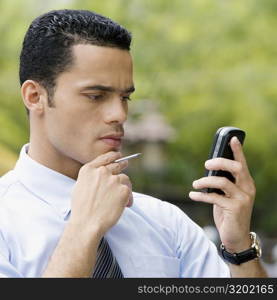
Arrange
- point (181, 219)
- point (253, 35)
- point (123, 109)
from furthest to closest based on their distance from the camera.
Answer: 1. point (253, 35)
2. point (181, 219)
3. point (123, 109)

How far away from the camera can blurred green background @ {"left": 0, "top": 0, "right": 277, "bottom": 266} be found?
11.4 meters

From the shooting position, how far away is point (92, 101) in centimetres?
159

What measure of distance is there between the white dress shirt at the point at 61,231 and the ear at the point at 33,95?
12cm

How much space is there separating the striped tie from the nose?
280 millimetres

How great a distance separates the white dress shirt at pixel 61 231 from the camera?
1540 mm

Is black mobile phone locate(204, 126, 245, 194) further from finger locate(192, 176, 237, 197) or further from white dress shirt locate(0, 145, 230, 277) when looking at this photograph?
white dress shirt locate(0, 145, 230, 277)

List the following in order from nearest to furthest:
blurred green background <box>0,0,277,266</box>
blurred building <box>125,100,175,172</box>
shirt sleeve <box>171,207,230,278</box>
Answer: shirt sleeve <box>171,207,230,278</box> < blurred green background <box>0,0,277,266</box> < blurred building <box>125,100,175,172</box>

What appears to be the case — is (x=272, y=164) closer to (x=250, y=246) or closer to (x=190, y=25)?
(x=190, y=25)

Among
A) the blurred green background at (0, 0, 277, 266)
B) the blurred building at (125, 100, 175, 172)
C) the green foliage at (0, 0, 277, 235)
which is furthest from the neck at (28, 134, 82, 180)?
the blurred building at (125, 100, 175, 172)

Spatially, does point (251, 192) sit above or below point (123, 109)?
below

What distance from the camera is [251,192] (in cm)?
161

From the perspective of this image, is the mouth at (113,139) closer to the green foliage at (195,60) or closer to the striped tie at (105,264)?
the striped tie at (105,264)
